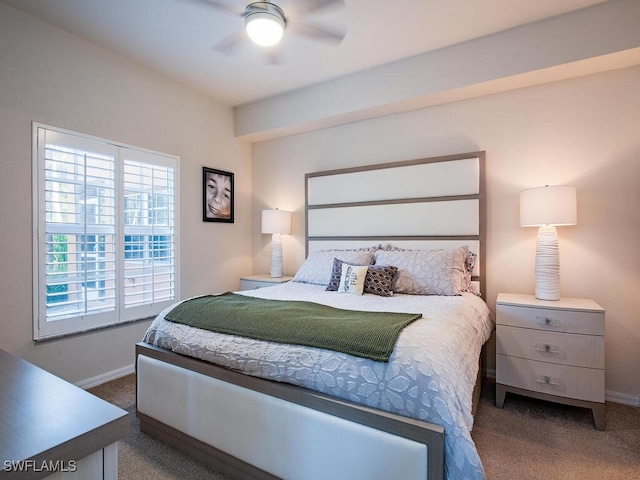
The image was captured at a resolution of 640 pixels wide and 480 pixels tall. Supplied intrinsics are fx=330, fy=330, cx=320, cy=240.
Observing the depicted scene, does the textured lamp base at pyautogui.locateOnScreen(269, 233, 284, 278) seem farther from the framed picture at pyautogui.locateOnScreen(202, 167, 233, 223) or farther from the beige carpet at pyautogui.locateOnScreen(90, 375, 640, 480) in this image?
the beige carpet at pyautogui.locateOnScreen(90, 375, 640, 480)

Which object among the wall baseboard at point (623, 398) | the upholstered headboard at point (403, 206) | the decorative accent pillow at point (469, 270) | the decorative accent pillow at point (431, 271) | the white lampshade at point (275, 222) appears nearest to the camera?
the wall baseboard at point (623, 398)

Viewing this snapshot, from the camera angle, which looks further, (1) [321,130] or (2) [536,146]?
(1) [321,130]

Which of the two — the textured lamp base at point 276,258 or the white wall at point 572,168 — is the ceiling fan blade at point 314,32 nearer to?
the white wall at point 572,168

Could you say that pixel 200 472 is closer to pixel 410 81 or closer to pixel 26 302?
pixel 26 302

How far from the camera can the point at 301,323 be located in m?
1.66

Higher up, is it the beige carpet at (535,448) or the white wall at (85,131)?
the white wall at (85,131)

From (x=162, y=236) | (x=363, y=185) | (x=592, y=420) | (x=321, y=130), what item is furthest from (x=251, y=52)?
(x=592, y=420)

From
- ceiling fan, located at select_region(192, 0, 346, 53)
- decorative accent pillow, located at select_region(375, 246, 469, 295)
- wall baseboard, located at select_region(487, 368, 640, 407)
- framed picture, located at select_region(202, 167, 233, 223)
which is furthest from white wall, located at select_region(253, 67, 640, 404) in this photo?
framed picture, located at select_region(202, 167, 233, 223)

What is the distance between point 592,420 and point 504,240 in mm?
1390

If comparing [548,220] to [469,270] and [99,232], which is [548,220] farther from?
[99,232]

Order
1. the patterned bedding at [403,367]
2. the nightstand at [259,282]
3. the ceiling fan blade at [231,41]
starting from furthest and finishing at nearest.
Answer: the nightstand at [259,282] → the ceiling fan blade at [231,41] → the patterned bedding at [403,367]

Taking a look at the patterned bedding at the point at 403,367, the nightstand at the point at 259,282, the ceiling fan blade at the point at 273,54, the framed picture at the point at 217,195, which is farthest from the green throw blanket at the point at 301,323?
the ceiling fan blade at the point at 273,54

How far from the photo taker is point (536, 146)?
275cm

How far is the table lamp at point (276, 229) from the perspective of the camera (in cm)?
385
